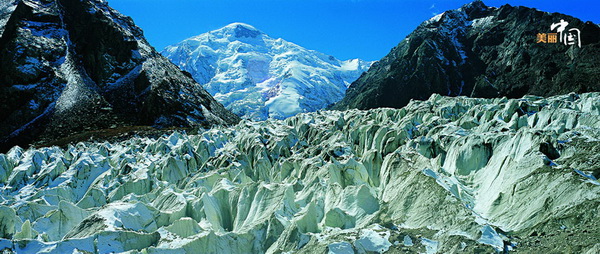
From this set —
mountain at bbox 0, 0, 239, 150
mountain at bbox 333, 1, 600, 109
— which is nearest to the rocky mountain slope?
mountain at bbox 0, 0, 239, 150

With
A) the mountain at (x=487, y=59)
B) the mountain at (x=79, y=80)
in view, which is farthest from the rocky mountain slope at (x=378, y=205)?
the mountain at (x=487, y=59)

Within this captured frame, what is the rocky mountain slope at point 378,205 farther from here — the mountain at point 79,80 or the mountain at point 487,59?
the mountain at point 487,59

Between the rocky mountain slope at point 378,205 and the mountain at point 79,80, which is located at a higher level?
the mountain at point 79,80

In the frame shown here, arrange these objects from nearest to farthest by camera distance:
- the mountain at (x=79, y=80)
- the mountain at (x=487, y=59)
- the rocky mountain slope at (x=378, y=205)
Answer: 1. the rocky mountain slope at (x=378, y=205)
2. the mountain at (x=79, y=80)
3. the mountain at (x=487, y=59)

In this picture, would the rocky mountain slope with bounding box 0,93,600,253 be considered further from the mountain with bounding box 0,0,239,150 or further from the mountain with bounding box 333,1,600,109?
the mountain with bounding box 333,1,600,109

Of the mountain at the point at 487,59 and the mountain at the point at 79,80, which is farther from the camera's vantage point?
the mountain at the point at 487,59

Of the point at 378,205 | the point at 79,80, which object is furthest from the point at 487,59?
the point at 378,205
